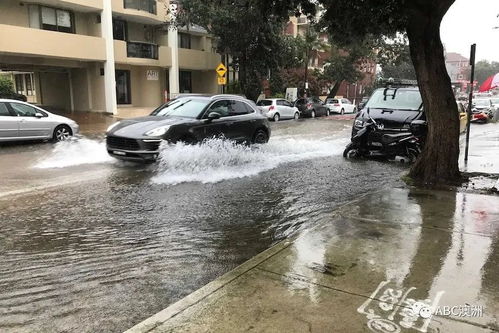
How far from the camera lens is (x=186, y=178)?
936 cm

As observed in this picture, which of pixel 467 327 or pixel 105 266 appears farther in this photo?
pixel 105 266

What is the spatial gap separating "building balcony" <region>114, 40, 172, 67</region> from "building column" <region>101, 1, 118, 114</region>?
1.13 m

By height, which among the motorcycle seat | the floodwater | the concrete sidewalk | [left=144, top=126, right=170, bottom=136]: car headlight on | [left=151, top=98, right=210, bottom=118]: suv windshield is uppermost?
[left=151, top=98, right=210, bottom=118]: suv windshield

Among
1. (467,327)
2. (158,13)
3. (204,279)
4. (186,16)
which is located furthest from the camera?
(158,13)

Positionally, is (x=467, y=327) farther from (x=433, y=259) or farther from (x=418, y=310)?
(x=433, y=259)

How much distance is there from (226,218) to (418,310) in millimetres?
3563

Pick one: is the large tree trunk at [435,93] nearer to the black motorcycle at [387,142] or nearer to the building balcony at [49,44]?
the black motorcycle at [387,142]

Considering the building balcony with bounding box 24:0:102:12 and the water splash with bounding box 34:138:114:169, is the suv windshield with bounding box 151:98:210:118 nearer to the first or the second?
the water splash with bounding box 34:138:114:169

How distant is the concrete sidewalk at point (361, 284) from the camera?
334cm

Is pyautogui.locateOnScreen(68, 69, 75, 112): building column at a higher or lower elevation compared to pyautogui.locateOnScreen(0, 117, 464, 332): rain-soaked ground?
higher

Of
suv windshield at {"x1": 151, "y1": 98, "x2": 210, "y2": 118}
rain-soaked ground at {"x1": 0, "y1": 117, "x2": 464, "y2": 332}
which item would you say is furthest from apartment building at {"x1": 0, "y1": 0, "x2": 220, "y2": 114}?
suv windshield at {"x1": 151, "y1": 98, "x2": 210, "y2": 118}

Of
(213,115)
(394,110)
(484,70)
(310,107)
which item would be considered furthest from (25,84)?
(484,70)

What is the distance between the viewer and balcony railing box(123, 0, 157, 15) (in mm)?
29062

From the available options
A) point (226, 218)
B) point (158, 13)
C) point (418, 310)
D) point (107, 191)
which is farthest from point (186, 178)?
point (158, 13)
